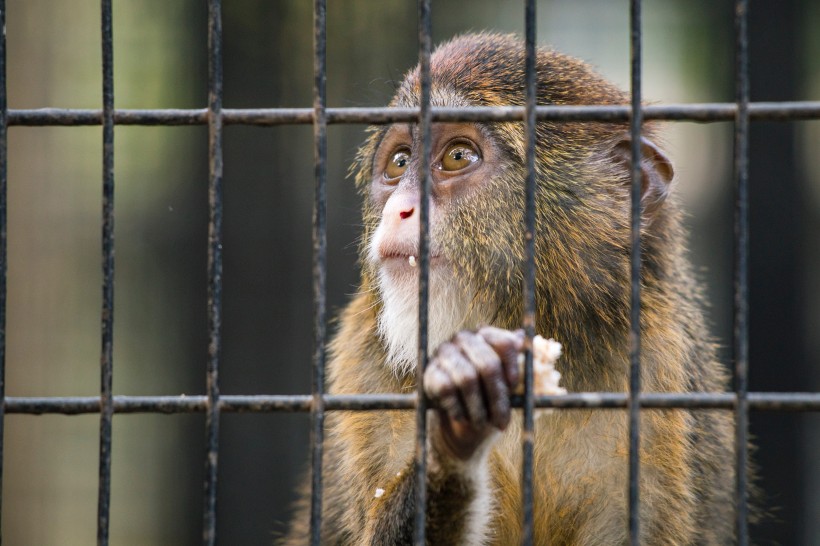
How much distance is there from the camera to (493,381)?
167cm

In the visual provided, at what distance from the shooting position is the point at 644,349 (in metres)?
2.50

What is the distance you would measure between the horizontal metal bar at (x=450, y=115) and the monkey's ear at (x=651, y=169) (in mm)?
988

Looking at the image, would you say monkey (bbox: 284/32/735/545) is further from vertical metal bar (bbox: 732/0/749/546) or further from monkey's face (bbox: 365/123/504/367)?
vertical metal bar (bbox: 732/0/749/546)

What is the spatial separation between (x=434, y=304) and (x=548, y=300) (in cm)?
31

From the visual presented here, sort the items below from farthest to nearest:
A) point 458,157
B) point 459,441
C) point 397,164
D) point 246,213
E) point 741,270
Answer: point 246,213, point 397,164, point 458,157, point 459,441, point 741,270

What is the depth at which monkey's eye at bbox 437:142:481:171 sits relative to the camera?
2.57 metres

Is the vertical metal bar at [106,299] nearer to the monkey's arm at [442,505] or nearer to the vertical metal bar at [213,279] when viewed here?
the vertical metal bar at [213,279]

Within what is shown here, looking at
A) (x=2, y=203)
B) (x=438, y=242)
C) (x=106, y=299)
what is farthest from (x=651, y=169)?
(x=2, y=203)

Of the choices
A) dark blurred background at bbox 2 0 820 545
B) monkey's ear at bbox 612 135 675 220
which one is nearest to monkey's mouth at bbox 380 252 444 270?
monkey's ear at bbox 612 135 675 220

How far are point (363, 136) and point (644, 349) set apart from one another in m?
2.84

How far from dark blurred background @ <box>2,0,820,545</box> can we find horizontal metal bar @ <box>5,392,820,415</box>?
315 centimetres

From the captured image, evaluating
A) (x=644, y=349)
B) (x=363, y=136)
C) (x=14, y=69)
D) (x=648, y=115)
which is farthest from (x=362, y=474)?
(x=14, y=69)

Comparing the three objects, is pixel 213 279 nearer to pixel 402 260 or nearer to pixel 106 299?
pixel 106 299

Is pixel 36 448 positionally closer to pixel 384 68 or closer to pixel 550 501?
pixel 384 68
